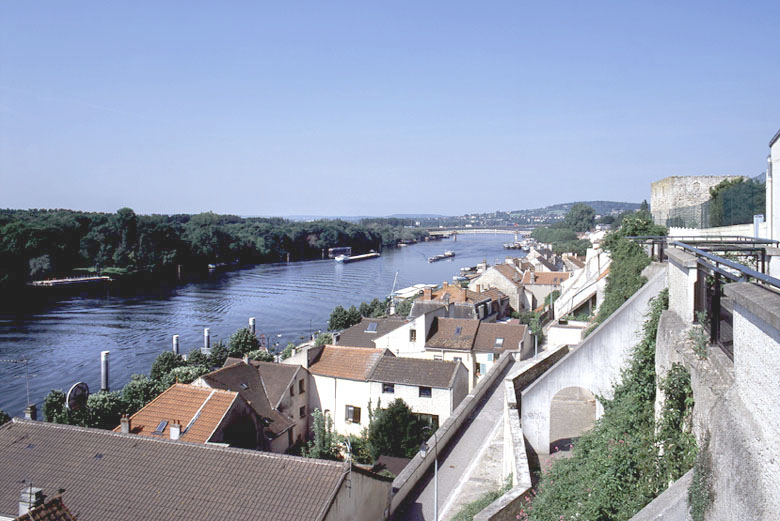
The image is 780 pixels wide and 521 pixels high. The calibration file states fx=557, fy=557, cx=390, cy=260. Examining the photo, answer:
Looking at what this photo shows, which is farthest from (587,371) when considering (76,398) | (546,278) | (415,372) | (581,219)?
(581,219)

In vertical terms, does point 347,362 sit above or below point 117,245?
below

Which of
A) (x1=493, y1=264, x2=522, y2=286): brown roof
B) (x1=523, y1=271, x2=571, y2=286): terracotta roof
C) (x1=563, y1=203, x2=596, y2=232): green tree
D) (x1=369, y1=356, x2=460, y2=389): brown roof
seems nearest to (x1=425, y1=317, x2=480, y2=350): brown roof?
(x1=369, y1=356, x2=460, y2=389): brown roof

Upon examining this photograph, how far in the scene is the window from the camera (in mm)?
19750

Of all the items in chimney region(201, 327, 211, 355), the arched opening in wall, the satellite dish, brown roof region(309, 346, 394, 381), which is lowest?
chimney region(201, 327, 211, 355)

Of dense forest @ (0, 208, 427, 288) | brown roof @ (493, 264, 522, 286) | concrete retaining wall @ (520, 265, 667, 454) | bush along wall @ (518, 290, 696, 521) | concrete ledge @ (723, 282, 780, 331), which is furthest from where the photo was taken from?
dense forest @ (0, 208, 427, 288)

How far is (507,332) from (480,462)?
12170 millimetres

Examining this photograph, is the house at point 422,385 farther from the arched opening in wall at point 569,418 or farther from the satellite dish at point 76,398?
the satellite dish at point 76,398

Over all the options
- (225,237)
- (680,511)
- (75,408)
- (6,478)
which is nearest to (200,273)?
(225,237)

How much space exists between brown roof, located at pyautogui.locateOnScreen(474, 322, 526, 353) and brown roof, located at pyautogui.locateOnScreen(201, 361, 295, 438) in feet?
28.8

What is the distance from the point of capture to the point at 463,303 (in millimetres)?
33750

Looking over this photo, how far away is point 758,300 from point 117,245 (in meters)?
82.6

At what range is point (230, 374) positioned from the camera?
1898cm

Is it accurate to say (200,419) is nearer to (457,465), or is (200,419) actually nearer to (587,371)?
(457,465)

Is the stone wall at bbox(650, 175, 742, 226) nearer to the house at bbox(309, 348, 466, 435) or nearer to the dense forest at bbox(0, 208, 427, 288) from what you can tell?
the house at bbox(309, 348, 466, 435)
